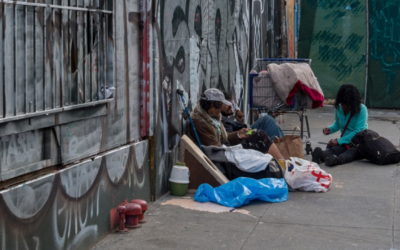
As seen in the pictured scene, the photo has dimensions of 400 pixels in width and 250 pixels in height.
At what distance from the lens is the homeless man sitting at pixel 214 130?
6621 millimetres

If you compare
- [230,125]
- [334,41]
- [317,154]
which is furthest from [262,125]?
[334,41]

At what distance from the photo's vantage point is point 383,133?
35.7 ft

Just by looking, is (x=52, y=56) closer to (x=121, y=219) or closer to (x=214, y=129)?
(x=121, y=219)

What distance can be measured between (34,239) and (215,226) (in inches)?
72.4

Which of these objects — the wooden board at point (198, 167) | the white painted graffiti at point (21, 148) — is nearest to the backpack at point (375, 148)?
the wooden board at point (198, 167)

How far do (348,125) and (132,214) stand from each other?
168 inches

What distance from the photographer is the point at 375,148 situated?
7.84 m

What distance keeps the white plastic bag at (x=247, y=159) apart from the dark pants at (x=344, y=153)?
6.35 ft

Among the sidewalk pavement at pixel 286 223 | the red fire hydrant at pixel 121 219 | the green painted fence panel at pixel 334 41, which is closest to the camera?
the sidewalk pavement at pixel 286 223

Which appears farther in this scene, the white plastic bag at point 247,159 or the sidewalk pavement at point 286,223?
the white plastic bag at point 247,159

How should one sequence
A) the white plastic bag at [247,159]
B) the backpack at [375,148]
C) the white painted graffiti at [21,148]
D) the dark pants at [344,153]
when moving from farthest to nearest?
the dark pants at [344,153]
the backpack at [375,148]
the white plastic bag at [247,159]
the white painted graffiti at [21,148]

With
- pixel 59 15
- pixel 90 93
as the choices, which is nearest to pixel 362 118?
pixel 90 93

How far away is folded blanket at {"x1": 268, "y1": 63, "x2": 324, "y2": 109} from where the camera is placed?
8.05m

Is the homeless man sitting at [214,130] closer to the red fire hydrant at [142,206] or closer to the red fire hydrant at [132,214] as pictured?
the red fire hydrant at [142,206]
